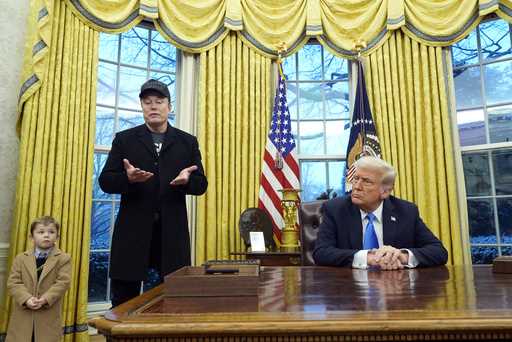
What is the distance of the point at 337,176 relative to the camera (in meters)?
4.19

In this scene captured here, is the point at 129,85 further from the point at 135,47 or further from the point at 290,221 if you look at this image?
the point at 290,221

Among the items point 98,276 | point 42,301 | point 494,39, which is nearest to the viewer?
point 42,301

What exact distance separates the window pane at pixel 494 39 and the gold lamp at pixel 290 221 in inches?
95.2

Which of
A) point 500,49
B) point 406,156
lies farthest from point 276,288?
point 500,49

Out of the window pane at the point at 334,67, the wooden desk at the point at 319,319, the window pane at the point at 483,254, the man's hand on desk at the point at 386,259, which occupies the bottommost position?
the window pane at the point at 483,254

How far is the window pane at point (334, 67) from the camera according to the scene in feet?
14.3

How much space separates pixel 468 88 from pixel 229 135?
244 centimetres

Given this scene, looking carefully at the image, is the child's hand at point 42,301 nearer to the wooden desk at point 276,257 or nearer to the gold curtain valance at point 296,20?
the wooden desk at point 276,257

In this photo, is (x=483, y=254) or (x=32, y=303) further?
(x=483, y=254)

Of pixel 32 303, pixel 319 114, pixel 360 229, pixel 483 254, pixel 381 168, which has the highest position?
pixel 319 114

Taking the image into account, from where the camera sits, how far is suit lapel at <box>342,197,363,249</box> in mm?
1795

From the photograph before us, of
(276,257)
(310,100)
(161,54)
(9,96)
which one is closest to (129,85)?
(161,54)

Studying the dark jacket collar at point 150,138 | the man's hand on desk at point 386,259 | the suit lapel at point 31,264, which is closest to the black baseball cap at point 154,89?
the dark jacket collar at point 150,138

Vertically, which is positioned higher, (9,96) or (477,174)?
(9,96)
